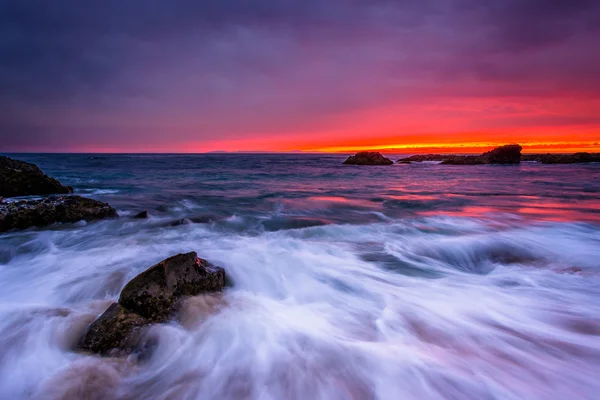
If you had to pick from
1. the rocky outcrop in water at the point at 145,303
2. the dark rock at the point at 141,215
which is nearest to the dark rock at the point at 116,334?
the rocky outcrop in water at the point at 145,303

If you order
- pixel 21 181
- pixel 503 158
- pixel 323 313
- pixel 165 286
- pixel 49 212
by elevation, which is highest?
pixel 503 158

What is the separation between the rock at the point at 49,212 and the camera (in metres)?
6.55

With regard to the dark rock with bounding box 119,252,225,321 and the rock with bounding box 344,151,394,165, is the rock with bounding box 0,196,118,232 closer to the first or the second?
the dark rock with bounding box 119,252,225,321

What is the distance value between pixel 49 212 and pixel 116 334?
582cm

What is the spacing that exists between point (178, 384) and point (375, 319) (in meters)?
2.26

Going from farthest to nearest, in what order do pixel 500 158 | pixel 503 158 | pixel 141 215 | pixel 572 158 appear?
1. pixel 500 158
2. pixel 503 158
3. pixel 572 158
4. pixel 141 215

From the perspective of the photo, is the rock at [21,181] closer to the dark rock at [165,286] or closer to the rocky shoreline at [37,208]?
the rocky shoreline at [37,208]

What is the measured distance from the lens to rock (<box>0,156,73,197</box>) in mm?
9758

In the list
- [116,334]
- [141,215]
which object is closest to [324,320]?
[116,334]

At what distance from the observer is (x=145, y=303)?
3156mm

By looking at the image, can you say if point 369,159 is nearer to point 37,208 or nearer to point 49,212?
point 49,212

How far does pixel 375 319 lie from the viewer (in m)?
3.77

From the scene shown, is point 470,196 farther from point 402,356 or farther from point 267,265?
point 402,356

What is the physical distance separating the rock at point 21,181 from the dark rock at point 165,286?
32.4 ft
